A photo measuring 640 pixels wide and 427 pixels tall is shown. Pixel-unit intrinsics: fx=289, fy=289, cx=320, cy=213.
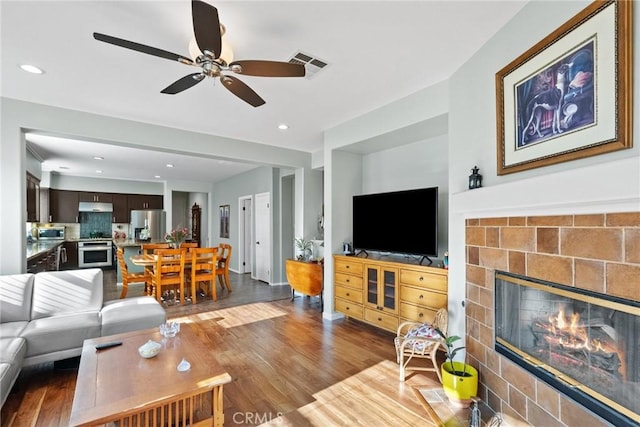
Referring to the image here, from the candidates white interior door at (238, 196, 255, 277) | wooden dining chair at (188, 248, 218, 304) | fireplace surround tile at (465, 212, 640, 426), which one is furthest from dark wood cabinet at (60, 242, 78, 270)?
fireplace surround tile at (465, 212, 640, 426)

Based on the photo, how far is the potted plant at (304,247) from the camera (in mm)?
5438

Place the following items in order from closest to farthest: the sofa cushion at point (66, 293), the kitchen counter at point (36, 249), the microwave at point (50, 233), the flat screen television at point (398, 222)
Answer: the sofa cushion at point (66, 293)
the flat screen television at point (398, 222)
the kitchen counter at point (36, 249)
the microwave at point (50, 233)

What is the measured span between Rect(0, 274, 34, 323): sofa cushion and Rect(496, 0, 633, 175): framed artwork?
433cm

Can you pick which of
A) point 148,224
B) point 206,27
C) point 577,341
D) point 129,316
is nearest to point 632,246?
point 577,341

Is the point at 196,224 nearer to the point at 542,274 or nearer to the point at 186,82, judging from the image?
the point at 186,82

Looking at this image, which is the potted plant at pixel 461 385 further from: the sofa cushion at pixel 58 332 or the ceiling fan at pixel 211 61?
the sofa cushion at pixel 58 332

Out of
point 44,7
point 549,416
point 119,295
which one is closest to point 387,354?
point 549,416

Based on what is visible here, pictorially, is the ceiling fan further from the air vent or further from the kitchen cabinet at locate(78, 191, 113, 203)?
the kitchen cabinet at locate(78, 191, 113, 203)

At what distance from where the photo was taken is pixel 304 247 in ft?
17.9

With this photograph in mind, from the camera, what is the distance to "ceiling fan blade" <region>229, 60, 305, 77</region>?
1881mm

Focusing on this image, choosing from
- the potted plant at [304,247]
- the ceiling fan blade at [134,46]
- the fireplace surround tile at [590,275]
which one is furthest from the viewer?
the potted plant at [304,247]

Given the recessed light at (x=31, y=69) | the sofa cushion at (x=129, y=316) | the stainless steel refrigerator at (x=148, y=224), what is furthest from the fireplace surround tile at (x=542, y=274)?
the stainless steel refrigerator at (x=148, y=224)

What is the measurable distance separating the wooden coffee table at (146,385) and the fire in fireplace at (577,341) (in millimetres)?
1856

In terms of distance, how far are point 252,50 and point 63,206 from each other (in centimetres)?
857
